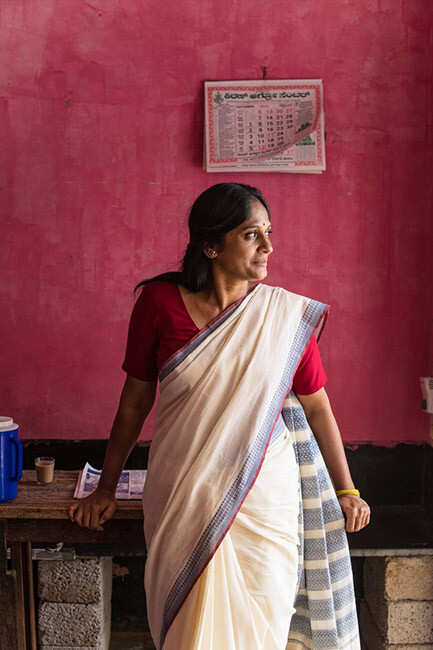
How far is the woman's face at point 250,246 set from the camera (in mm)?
1868

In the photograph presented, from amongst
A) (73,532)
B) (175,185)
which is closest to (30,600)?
(73,532)

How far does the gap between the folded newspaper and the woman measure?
15cm

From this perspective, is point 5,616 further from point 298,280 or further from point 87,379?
point 298,280

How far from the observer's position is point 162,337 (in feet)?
6.31

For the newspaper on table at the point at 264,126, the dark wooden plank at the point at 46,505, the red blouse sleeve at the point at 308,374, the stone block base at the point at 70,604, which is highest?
the newspaper on table at the point at 264,126

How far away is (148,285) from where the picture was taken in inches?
77.7

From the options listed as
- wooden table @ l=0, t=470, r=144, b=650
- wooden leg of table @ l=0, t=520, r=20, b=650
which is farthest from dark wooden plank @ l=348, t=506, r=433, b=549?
wooden leg of table @ l=0, t=520, r=20, b=650

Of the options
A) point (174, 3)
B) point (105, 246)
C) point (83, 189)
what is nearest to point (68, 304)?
point (105, 246)

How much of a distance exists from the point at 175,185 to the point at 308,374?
3.82 ft

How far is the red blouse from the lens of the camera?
6.23 feet

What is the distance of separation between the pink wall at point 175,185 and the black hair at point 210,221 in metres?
0.88

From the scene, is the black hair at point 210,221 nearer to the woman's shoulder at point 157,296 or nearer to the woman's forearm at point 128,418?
the woman's shoulder at point 157,296

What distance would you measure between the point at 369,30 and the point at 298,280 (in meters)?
1.03

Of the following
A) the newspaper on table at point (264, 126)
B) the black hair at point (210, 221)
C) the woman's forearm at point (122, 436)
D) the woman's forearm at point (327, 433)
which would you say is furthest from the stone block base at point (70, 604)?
the newspaper on table at point (264, 126)
